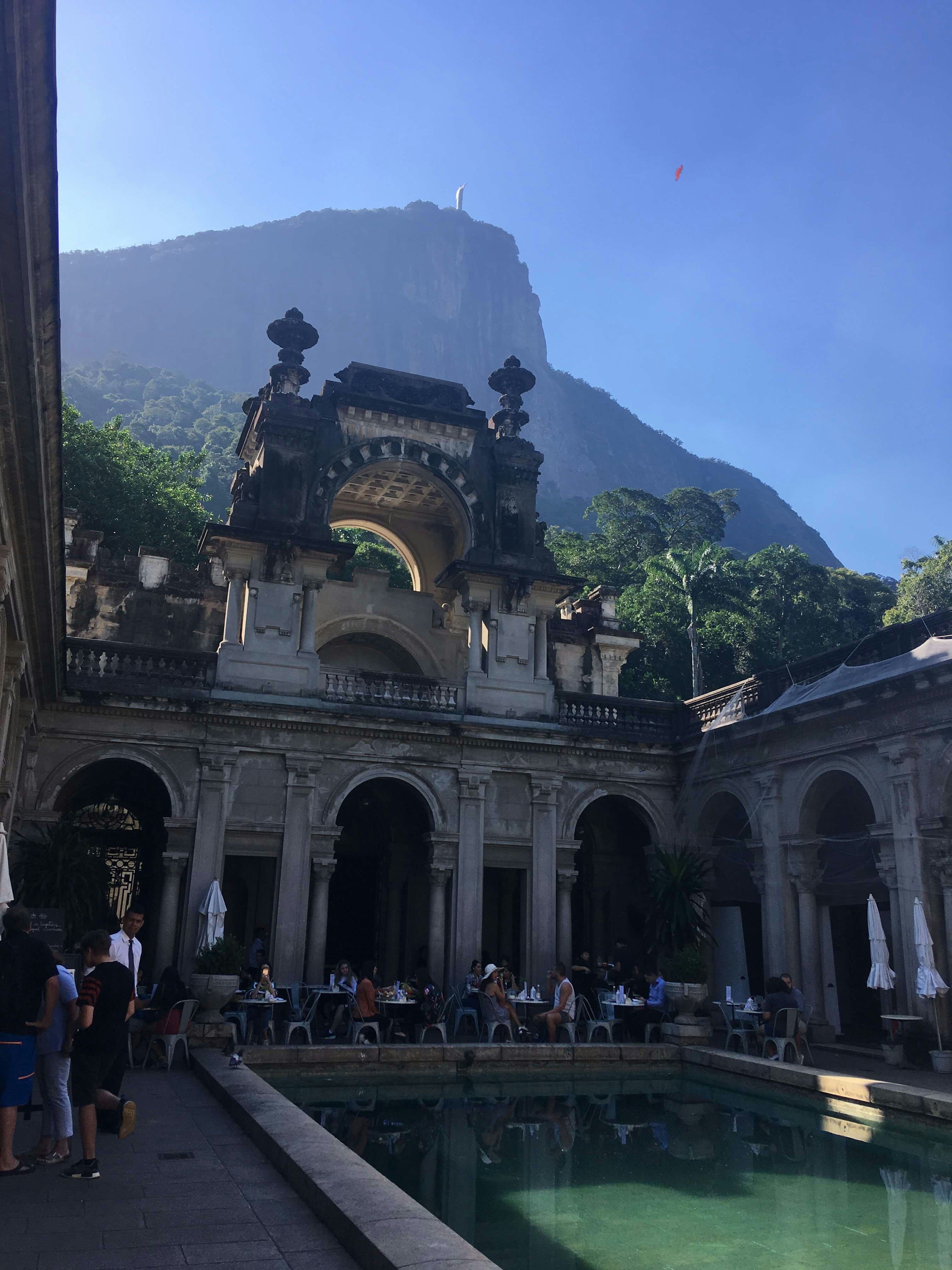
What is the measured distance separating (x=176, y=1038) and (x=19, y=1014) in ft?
20.7

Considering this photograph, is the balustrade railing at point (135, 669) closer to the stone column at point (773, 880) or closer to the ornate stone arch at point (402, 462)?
the ornate stone arch at point (402, 462)

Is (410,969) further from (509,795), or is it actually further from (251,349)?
(251,349)

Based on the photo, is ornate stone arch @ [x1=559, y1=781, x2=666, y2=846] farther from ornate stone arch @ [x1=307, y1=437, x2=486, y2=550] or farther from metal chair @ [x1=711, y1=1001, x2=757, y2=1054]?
ornate stone arch @ [x1=307, y1=437, x2=486, y2=550]

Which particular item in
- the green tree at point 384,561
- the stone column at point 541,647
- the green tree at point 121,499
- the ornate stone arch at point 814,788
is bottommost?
the ornate stone arch at point 814,788

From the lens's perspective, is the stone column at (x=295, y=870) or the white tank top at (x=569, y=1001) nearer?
the white tank top at (x=569, y=1001)

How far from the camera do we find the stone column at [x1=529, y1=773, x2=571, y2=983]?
19688mm

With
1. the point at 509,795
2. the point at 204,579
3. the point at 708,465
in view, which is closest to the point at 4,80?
the point at 509,795

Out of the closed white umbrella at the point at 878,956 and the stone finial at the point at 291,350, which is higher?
the stone finial at the point at 291,350

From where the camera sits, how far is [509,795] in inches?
805

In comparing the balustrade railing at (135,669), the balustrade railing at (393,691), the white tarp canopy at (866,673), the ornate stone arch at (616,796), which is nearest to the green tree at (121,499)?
the balustrade railing at (135,669)

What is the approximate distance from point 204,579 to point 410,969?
11.8m

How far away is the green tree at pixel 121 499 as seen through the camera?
115 ft

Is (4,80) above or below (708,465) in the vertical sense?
below

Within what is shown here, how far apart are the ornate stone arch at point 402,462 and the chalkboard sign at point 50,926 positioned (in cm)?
1029
